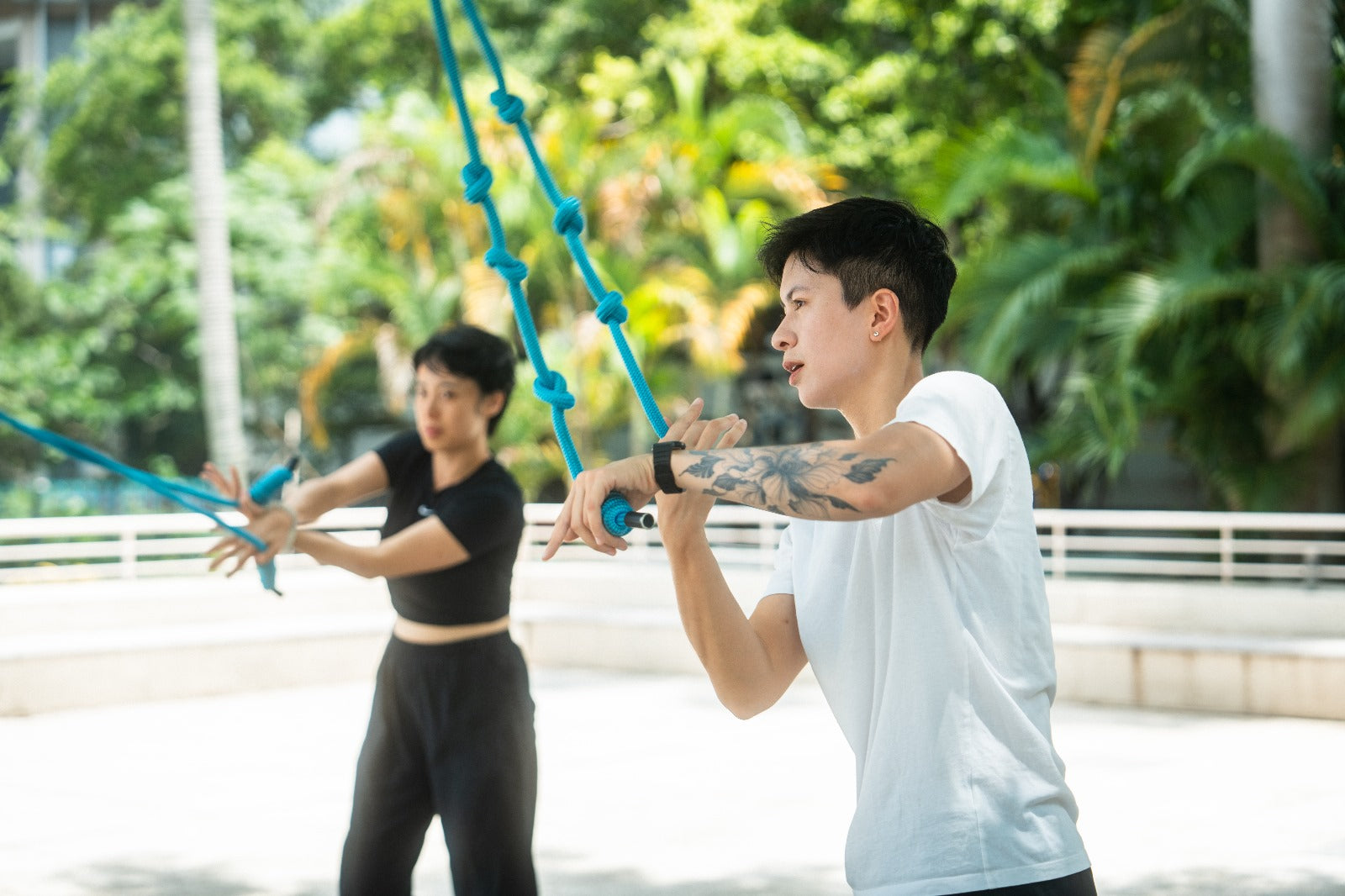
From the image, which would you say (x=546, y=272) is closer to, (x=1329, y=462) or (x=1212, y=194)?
(x=1212, y=194)

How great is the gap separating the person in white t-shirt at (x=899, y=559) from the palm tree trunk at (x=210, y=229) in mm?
12745

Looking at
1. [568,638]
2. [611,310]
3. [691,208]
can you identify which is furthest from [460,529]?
[691,208]

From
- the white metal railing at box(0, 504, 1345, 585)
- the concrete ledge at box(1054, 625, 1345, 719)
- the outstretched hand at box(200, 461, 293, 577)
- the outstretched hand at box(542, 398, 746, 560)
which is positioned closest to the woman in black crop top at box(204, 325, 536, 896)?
the outstretched hand at box(200, 461, 293, 577)

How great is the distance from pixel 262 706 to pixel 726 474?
840 cm

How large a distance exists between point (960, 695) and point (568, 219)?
3.90ft

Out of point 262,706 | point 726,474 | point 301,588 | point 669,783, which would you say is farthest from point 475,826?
point 301,588

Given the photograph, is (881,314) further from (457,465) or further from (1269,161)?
(1269,161)

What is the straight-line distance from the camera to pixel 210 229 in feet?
46.4

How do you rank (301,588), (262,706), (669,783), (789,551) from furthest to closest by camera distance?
1. (301,588)
2. (262,706)
3. (669,783)
4. (789,551)

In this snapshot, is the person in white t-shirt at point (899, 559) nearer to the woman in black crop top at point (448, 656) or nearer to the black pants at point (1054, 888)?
the black pants at point (1054, 888)

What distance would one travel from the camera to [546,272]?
56.2ft

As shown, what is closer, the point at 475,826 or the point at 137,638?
the point at 475,826

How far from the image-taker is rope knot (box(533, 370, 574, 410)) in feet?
8.41

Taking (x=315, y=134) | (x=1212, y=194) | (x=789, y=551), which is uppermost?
(x=315, y=134)
